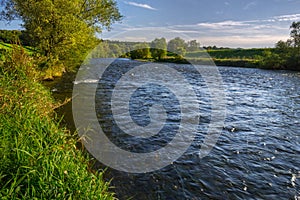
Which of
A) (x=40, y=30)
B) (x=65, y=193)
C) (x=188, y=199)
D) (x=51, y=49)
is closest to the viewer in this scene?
(x=65, y=193)

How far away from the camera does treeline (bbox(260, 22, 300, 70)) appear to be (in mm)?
52562

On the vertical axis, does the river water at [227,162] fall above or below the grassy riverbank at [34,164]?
below

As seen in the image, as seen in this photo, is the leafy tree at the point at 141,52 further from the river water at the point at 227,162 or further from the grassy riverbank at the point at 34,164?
the grassy riverbank at the point at 34,164

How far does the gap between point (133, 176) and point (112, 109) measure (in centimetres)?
678

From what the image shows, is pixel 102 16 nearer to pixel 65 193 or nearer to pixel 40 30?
pixel 40 30

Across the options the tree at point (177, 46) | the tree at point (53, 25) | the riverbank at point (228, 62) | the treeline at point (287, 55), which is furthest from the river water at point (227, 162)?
the tree at point (177, 46)

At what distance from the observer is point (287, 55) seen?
5438cm

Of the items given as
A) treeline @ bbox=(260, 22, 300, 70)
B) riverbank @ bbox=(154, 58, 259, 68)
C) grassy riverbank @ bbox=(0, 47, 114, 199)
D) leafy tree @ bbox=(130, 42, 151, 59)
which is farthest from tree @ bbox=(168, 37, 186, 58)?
grassy riverbank @ bbox=(0, 47, 114, 199)

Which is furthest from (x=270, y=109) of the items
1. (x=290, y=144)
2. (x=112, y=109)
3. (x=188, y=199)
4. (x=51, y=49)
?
(x=51, y=49)

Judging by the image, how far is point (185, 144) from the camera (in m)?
8.47

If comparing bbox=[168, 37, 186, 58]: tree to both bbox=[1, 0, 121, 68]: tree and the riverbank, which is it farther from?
bbox=[1, 0, 121, 68]: tree

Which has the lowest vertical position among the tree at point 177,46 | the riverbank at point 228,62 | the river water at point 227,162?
the river water at point 227,162

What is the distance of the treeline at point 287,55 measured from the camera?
52.6 meters

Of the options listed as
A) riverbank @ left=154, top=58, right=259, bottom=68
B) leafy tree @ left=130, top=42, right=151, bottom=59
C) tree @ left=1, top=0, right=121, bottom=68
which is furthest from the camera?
leafy tree @ left=130, top=42, right=151, bottom=59
